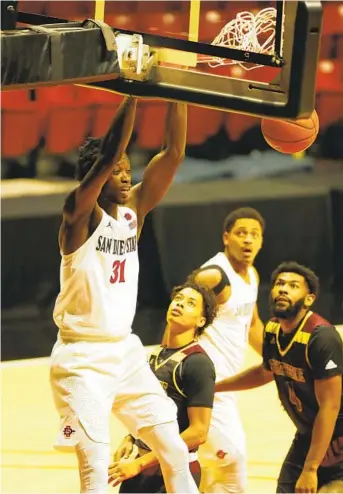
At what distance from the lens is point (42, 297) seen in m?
9.09

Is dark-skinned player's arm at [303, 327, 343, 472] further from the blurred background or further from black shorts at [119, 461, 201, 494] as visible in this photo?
the blurred background

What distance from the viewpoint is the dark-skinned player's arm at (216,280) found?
19.4ft

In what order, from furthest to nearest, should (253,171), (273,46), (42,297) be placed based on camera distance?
(253,171), (42,297), (273,46)

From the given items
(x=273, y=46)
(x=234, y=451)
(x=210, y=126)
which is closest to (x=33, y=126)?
(x=210, y=126)

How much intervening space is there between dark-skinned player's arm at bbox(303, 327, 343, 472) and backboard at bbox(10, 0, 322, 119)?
4.37 ft

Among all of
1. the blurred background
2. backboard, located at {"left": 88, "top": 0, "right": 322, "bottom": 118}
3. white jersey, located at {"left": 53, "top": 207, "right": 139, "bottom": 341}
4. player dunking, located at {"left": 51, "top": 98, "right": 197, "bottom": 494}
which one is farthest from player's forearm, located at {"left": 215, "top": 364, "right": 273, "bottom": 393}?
the blurred background

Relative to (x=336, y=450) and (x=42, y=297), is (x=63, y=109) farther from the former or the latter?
(x=336, y=450)

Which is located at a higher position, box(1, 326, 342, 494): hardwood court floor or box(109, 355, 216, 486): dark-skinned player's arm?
box(109, 355, 216, 486): dark-skinned player's arm

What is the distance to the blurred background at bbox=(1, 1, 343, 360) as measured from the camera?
898 cm

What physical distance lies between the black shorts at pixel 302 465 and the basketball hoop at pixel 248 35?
178cm

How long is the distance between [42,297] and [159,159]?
14.1 feet

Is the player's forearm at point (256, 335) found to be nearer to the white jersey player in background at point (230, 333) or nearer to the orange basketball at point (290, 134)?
the white jersey player in background at point (230, 333)

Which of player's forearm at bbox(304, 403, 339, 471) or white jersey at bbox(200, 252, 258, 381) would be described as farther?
white jersey at bbox(200, 252, 258, 381)

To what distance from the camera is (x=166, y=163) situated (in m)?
4.95
